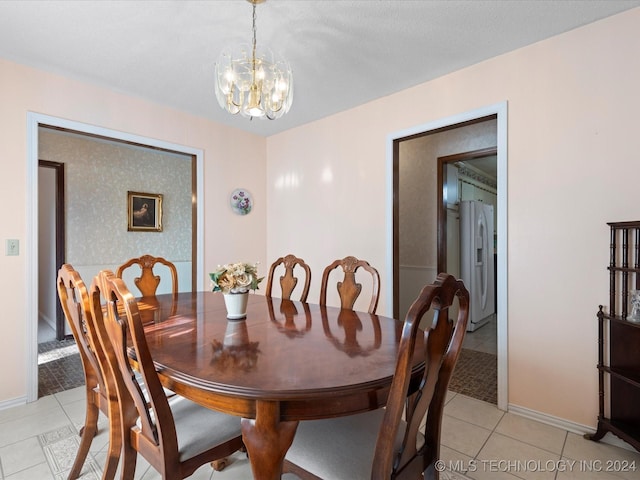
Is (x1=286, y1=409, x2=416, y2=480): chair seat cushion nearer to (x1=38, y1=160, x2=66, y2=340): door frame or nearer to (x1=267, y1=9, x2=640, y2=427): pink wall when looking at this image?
(x1=267, y1=9, x2=640, y2=427): pink wall

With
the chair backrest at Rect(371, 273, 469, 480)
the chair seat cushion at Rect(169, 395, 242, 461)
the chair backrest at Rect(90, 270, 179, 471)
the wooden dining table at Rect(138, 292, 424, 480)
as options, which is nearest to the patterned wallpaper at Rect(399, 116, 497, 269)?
the wooden dining table at Rect(138, 292, 424, 480)

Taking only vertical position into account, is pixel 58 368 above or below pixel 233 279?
below

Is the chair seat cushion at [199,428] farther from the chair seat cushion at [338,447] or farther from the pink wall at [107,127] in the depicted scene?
the pink wall at [107,127]

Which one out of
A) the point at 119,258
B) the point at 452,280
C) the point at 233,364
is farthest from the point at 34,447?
the point at 119,258

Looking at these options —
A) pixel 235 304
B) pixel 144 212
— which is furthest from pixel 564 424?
pixel 144 212

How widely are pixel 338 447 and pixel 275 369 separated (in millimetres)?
353

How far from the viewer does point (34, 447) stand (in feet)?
6.16

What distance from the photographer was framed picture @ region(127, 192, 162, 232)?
14.2 feet

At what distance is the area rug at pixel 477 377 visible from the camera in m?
2.53

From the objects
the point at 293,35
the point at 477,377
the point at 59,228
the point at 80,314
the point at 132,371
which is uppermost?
the point at 293,35

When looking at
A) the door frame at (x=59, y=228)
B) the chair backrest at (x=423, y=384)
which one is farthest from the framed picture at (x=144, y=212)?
the chair backrest at (x=423, y=384)

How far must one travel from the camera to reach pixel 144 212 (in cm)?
446

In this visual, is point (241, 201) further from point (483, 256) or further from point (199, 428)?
→ point (483, 256)

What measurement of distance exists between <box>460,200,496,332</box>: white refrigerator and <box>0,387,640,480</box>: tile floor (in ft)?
7.02
